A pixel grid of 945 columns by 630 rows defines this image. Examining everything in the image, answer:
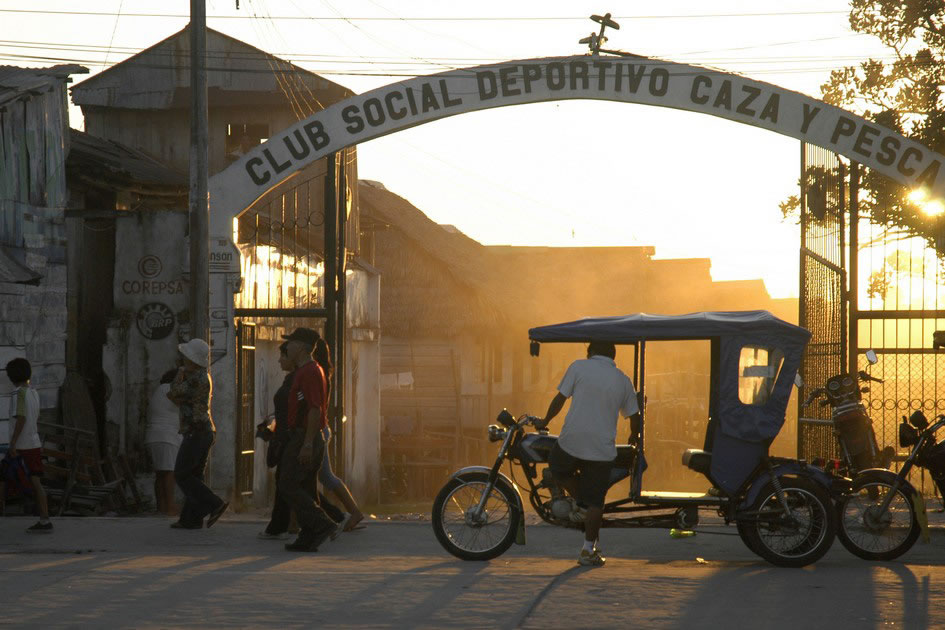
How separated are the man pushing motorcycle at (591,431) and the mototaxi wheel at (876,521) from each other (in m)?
1.97

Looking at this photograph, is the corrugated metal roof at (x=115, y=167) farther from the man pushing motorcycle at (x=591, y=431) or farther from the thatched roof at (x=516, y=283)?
the man pushing motorcycle at (x=591, y=431)

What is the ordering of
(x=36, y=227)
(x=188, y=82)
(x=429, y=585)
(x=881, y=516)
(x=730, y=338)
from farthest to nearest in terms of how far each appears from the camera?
1. (x=188, y=82)
2. (x=36, y=227)
3. (x=730, y=338)
4. (x=881, y=516)
5. (x=429, y=585)

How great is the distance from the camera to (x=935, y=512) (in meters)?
13.6

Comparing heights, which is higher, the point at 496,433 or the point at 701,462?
the point at 496,433

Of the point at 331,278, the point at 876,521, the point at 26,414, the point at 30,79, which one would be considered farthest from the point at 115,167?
the point at 876,521

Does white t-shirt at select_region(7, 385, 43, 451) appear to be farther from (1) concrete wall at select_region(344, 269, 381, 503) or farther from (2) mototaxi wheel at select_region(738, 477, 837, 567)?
(1) concrete wall at select_region(344, 269, 381, 503)

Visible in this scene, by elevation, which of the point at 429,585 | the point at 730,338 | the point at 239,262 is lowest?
the point at 429,585

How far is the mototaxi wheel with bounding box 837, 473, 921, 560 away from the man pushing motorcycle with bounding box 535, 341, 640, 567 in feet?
6.45

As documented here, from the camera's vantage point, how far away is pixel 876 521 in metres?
10.6

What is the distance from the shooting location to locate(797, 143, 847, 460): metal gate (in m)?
14.2

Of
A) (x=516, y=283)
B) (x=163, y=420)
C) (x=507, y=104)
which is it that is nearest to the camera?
(x=507, y=104)

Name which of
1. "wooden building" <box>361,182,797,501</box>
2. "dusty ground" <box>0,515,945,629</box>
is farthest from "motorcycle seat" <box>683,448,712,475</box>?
"wooden building" <box>361,182,797,501</box>

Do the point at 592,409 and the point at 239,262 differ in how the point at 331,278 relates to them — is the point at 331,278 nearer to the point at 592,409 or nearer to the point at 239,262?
the point at 239,262

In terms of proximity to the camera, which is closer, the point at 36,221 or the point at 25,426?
the point at 25,426
